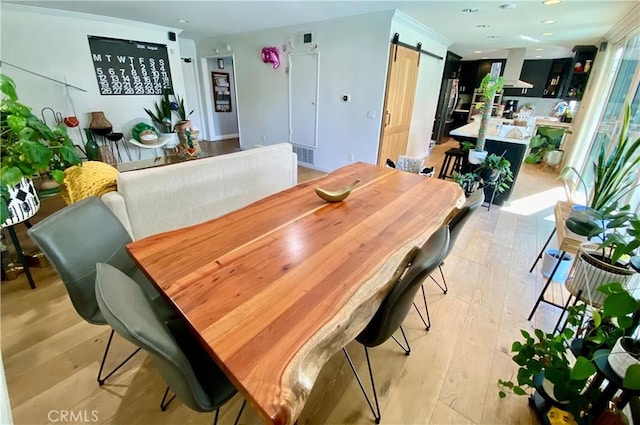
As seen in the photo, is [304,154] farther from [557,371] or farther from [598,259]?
[557,371]

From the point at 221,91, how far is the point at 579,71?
8266mm

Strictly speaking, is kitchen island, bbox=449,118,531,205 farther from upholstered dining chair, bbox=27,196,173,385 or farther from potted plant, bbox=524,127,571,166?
upholstered dining chair, bbox=27,196,173,385

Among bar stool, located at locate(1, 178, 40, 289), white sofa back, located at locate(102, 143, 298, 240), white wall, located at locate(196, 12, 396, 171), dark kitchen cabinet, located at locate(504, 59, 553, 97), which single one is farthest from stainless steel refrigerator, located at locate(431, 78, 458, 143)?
bar stool, located at locate(1, 178, 40, 289)

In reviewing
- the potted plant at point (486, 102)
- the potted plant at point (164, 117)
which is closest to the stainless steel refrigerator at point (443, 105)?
the potted plant at point (486, 102)

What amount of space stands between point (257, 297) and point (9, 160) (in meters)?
1.80

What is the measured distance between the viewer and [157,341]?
67cm

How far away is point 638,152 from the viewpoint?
7.38ft

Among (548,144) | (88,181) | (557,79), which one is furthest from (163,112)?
(557,79)

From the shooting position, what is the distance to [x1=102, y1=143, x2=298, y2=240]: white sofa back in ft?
5.95

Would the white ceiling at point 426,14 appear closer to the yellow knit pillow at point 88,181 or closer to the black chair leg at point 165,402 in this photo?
the yellow knit pillow at point 88,181

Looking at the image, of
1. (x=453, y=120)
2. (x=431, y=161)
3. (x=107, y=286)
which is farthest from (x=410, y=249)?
(x=453, y=120)

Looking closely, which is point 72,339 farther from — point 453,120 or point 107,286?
point 453,120

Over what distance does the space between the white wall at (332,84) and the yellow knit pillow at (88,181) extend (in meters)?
3.24

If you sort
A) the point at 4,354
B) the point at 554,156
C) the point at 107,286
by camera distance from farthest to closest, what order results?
the point at 554,156, the point at 4,354, the point at 107,286
